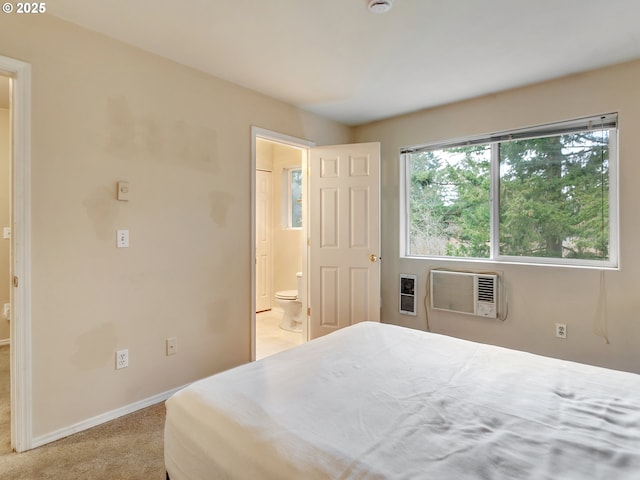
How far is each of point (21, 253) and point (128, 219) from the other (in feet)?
1.88

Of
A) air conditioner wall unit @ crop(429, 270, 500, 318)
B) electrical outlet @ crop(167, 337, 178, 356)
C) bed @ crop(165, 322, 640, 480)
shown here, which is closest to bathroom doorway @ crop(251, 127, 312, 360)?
air conditioner wall unit @ crop(429, 270, 500, 318)

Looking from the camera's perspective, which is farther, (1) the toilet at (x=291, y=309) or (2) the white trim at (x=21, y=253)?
(1) the toilet at (x=291, y=309)

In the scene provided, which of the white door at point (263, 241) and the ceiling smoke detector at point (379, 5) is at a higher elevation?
the ceiling smoke detector at point (379, 5)

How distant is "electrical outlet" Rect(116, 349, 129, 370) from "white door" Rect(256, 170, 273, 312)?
2.81 meters

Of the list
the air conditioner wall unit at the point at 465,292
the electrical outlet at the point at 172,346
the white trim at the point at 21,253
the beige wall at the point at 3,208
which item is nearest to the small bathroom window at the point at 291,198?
the air conditioner wall unit at the point at 465,292

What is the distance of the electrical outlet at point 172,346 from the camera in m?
2.46

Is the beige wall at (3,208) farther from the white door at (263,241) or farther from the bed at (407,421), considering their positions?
the bed at (407,421)

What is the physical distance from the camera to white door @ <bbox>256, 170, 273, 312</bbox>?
5047 mm

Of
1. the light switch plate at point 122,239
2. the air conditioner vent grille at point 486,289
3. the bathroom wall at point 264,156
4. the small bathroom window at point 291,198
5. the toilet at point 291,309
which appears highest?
the bathroom wall at point 264,156

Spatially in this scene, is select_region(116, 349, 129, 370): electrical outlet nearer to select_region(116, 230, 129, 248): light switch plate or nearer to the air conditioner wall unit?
select_region(116, 230, 129, 248): light switch plate

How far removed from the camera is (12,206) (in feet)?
5.98

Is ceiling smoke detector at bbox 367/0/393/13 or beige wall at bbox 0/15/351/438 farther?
beige wall at bbox 0/15/351/438

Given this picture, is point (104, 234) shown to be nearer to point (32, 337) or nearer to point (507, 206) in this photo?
point (32, 337)

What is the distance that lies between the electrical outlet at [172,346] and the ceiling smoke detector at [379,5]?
2.46 meters
